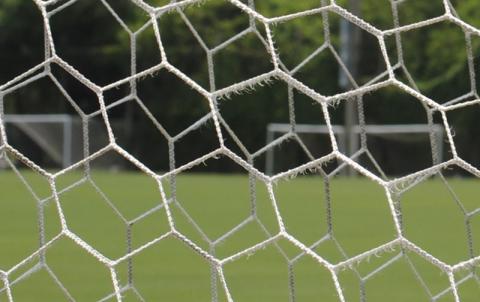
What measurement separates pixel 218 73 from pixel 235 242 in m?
10.8

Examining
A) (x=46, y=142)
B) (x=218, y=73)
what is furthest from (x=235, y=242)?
(x=218, y=73)

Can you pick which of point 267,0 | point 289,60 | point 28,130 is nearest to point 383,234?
point 28,130

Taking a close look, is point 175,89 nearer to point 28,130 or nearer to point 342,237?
point 28,130

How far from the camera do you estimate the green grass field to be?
2.33m

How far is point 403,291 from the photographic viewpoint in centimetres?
237

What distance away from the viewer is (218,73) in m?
14.3

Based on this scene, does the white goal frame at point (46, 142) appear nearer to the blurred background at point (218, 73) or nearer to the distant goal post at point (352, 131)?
the blurred background at point (218, 73)

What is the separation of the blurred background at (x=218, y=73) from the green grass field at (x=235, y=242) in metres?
5.60

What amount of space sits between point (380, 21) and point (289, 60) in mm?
1283

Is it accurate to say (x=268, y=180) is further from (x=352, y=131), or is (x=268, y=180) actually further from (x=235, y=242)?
(x=352, y=131)

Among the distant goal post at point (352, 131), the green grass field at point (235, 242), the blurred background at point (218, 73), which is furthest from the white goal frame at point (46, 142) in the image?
the green grass field at point (235, 242)

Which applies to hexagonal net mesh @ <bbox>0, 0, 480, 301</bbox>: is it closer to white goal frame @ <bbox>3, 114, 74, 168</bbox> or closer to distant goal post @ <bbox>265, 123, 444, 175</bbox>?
distant goal post @ <bbox>265, 123, 444, 175</bbox>

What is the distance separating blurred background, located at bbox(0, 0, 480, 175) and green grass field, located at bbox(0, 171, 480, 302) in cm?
560

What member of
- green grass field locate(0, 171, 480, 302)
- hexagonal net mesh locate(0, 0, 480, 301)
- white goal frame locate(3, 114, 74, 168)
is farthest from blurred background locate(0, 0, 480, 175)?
green grass field locate(0, 171, 480, 302)
